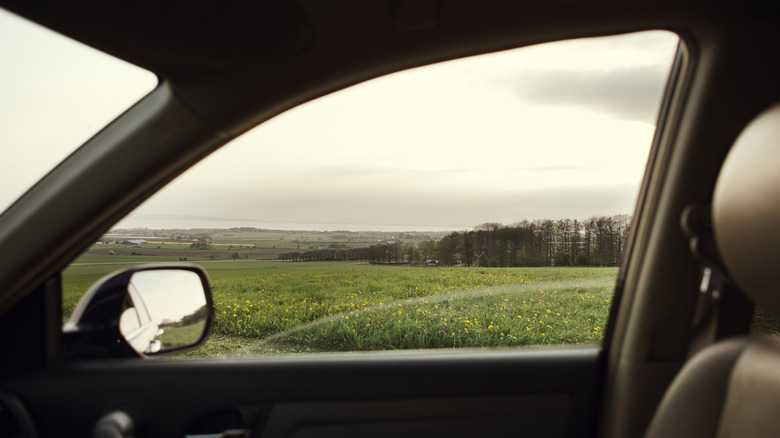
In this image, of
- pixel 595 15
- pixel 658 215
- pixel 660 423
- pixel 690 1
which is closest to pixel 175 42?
pixel 595 15

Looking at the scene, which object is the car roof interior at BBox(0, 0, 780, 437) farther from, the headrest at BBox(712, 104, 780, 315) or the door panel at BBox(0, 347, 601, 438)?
the headrest at BBox(712, 104, 780, 315)

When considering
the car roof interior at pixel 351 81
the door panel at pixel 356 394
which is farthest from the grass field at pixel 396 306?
the car roof interior at pixel 351 81

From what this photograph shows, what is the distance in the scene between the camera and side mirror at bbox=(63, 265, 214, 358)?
1746mm

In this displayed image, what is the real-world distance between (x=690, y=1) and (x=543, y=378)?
1329mm

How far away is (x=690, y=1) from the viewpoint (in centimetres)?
153

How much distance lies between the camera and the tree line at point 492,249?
2.47 m

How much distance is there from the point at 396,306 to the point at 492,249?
0.54 meters

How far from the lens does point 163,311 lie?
1916 millimetres

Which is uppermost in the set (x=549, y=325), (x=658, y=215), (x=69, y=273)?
(x=658, y=215)

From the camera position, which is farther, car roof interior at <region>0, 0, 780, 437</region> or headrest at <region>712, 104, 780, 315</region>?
car roof interior at <region>0, 0, 780, 437</region>

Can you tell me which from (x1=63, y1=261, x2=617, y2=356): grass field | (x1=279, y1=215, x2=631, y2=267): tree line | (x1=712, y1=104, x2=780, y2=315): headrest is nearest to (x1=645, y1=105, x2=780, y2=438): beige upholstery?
(x1=712, y1=104, x2=780, y2=315): headrest

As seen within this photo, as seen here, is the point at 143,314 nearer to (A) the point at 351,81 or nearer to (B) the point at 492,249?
(A) the point at 351,81

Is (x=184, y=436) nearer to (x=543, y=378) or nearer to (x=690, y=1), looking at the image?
(x=543, y=378)

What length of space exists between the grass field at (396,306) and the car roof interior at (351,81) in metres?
0.39
